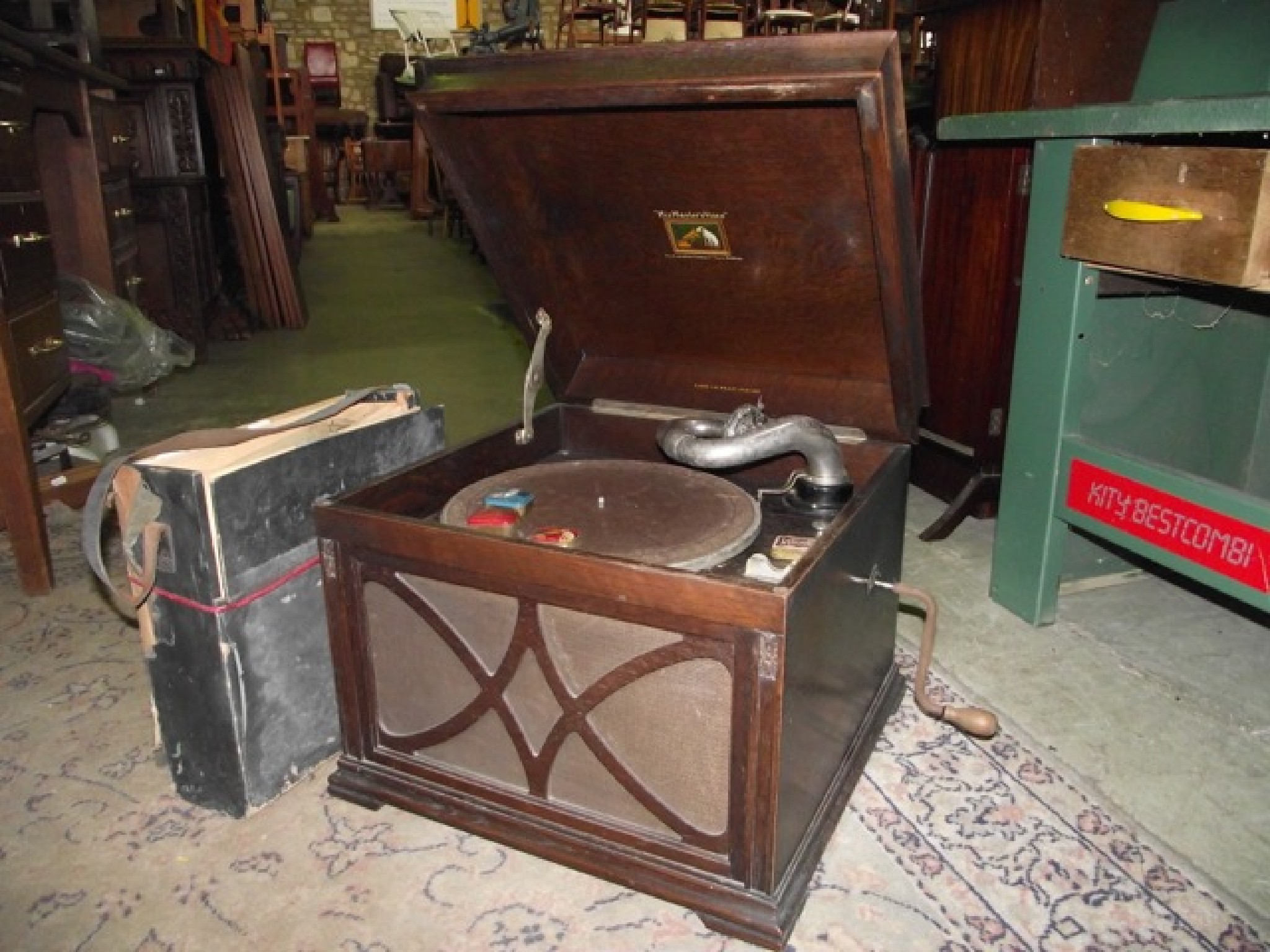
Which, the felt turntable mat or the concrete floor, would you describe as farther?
the concrete floor

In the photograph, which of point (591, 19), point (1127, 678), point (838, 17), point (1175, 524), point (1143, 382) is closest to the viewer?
point (1175, 524)

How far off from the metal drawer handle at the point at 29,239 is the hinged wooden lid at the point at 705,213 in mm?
1435

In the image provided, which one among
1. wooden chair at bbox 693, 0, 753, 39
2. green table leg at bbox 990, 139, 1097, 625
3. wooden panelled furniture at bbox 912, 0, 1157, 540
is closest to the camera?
green table leg at bbox 990, 139, 1097, 625

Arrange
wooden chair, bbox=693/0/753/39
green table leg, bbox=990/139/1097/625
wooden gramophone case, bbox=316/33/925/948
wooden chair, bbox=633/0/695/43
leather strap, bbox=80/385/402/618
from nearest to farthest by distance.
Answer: wooden gramophone case, bbox=316/33/925/948 < leather strap, bbox=80/385/402/618 < green table leg, bbox=990/139/1097/625 < wooden chair, bbox=693/0/753/39 < wooden chair, bbox=633/0/695/43

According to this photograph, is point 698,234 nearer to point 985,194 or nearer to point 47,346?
point 985,194

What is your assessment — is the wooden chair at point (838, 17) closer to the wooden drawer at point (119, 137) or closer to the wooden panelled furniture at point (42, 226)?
the wooden drawer at point (119, 137)

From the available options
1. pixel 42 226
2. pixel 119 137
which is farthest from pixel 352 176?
pixel 42 226

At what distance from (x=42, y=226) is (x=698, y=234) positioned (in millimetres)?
1973

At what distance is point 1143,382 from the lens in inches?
75.8

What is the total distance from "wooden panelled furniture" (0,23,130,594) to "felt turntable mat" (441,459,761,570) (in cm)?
118

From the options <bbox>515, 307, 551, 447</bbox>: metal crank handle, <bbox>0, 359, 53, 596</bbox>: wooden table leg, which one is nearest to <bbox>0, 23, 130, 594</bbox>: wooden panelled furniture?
<bbox>0, 359, 53, 596</bbox>: wooden table leg

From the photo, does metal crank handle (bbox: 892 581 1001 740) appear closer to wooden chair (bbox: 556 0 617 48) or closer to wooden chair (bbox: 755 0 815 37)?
wooden chair (bbox: 755 0 815 37)

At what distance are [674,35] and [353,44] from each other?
5028 millimetres

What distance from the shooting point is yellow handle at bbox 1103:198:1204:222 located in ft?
4.54
